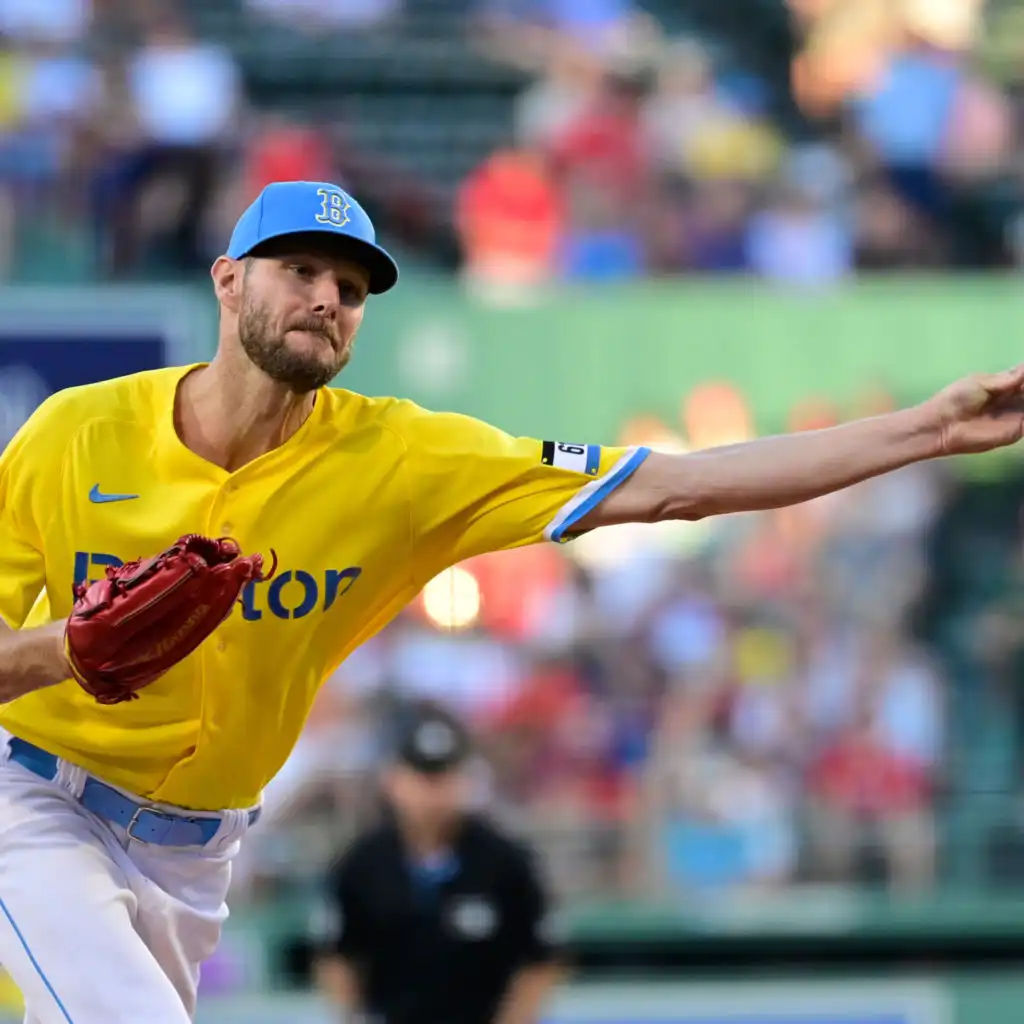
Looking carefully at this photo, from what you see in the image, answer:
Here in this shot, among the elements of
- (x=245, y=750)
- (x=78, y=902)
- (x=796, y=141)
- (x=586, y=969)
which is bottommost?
(x=586, y=969)

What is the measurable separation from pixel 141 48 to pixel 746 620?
4.93 meters

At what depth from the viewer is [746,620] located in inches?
428

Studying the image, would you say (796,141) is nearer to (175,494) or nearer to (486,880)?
(486,880)

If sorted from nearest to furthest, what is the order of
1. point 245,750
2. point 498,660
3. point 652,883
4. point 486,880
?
point 245,750
point 486,880
point 652,883
point 498,660

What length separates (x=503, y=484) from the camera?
183 inches

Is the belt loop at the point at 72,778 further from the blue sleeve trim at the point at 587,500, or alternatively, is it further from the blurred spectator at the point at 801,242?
the blurred spectator at the point at 801,242

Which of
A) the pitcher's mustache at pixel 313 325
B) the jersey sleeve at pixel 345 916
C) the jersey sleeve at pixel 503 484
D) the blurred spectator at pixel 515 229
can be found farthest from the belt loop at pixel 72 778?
the blurred spectator at pixel 515 229

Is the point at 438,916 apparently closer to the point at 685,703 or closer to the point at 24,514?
the point at 24,514

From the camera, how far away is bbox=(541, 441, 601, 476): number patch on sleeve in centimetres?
463

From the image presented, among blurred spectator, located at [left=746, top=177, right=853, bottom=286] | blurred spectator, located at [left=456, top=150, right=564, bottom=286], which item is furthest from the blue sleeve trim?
blurred spectator, located at [left=746, top=177, right=853, bottom=286]

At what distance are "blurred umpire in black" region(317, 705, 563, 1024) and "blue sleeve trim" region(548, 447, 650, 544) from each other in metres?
2.58

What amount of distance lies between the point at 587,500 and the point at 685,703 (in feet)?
19.8

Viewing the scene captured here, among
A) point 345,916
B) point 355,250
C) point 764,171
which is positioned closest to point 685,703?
point 345,916

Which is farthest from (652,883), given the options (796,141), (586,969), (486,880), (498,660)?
(796,141)
